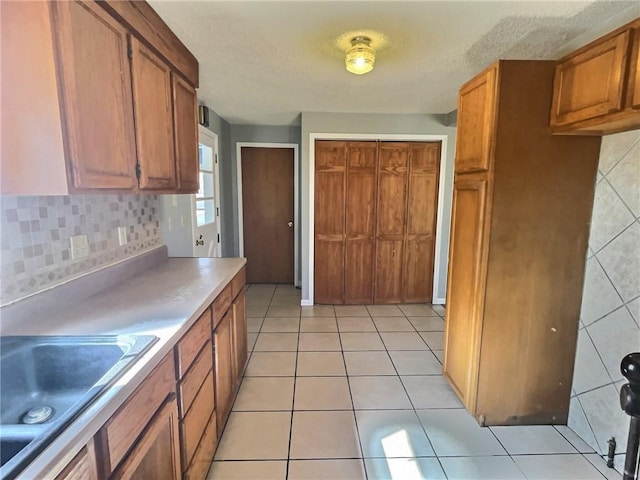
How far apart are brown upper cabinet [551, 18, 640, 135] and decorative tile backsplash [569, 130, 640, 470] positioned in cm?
24

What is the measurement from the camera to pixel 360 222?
407cm

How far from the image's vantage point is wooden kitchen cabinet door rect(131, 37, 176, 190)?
5.13ft

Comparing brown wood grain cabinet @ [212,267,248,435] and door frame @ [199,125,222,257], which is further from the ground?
door frame @ [199,125,222,257]

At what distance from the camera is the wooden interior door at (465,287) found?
208 centimetres

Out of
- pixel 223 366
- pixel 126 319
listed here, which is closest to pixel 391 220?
pixel 223 366

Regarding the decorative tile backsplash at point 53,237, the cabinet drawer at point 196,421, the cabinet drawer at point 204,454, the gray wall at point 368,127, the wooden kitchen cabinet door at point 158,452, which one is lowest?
the cabinet drawer at point 204,454

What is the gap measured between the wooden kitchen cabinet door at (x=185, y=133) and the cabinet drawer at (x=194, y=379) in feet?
3.35

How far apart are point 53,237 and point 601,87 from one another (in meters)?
2.55

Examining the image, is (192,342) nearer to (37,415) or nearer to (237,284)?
(37,415)

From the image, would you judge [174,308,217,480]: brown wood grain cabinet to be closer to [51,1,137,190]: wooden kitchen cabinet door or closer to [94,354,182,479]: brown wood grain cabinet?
[94,354,182,479]: brown wood grain cabinet

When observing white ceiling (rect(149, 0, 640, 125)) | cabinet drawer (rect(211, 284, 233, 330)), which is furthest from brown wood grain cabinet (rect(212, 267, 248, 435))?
white ceiling (rect(149, 0, 640, 125))

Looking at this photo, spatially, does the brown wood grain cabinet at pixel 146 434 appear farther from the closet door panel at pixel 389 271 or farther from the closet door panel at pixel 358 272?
the closet door panel at pixel 389 271

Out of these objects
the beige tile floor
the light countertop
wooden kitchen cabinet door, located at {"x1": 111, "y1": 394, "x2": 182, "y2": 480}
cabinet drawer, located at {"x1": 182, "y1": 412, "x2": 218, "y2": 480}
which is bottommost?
the beige tile floor

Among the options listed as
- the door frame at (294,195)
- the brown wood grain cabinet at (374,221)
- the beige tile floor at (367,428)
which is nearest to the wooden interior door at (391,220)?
the brown wood grain cabinet at (374,221)
